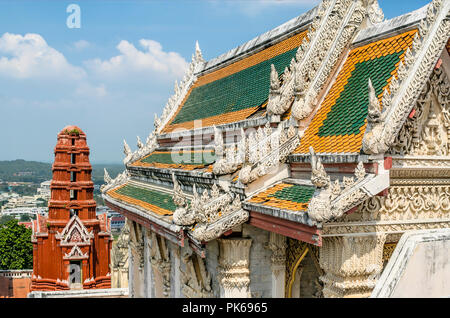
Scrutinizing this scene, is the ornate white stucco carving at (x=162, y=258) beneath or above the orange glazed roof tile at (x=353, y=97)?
beneath

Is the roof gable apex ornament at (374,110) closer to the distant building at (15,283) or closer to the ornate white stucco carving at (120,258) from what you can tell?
the ornate white stucco carving at (120,258)

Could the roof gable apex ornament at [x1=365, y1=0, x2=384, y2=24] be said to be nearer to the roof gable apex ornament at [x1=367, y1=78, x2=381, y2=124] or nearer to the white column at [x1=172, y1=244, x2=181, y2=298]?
the roof gable apex ornament at [x1=367, y1=78, x2=381, y2=124]

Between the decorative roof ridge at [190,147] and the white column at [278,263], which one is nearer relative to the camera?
the white column at [278,263]

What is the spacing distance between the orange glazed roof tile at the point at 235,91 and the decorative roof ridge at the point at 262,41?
168mm

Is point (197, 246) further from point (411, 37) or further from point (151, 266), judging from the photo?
point (151, 266)

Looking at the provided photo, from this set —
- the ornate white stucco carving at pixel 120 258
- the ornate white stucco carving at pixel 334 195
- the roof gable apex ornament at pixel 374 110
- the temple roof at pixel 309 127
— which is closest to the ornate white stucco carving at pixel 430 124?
the temple roof at pixel 309 127

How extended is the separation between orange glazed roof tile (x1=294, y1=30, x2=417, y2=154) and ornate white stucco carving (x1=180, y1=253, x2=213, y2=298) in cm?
314

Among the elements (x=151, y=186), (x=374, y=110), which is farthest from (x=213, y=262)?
(x=151, y=186)

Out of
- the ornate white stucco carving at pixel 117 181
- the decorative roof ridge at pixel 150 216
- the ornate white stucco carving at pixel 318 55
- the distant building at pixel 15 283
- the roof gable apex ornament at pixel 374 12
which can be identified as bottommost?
the distant building at pixel 15 283

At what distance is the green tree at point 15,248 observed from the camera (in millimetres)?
49188

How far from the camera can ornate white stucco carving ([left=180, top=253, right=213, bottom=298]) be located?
413 inches

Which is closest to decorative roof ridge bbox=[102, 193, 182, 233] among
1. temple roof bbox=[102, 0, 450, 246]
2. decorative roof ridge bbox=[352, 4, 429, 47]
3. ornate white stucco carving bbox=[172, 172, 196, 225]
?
temple roof bbox=[102, 0, 450, 246]

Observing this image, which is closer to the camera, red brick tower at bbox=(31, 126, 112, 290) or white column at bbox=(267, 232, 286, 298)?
white column at bbox=(267, 232, 286, 298)
